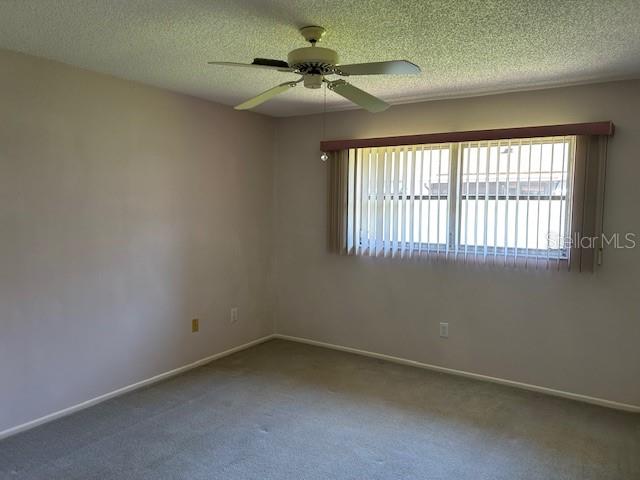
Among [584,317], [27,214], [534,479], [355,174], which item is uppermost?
[355,174]

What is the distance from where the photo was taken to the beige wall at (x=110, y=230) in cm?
279

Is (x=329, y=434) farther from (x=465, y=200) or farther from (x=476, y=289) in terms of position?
(x=465, y=200)

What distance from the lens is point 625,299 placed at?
10.4ft

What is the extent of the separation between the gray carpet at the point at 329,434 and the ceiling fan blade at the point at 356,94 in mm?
1908

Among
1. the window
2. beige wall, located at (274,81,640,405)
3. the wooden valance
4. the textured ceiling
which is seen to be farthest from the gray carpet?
the textured ceiling

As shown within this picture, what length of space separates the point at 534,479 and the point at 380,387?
1331 millimetres

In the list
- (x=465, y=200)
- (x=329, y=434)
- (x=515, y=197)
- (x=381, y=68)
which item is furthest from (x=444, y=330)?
(x=381, y=68)

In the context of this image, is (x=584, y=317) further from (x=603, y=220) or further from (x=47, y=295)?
(x=47, y=295)

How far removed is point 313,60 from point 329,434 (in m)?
2.09

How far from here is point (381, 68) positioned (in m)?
2.09

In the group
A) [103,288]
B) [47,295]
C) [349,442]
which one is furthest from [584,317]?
[47,295]

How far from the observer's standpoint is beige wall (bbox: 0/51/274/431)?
2.79m

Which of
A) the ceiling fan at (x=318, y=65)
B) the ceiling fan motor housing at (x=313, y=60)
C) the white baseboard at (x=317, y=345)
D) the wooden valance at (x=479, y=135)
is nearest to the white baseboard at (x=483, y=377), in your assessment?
the white baseboard at (x=317, y=345)

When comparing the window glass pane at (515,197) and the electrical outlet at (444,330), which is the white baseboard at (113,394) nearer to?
the electrical outlet at (444,330)
